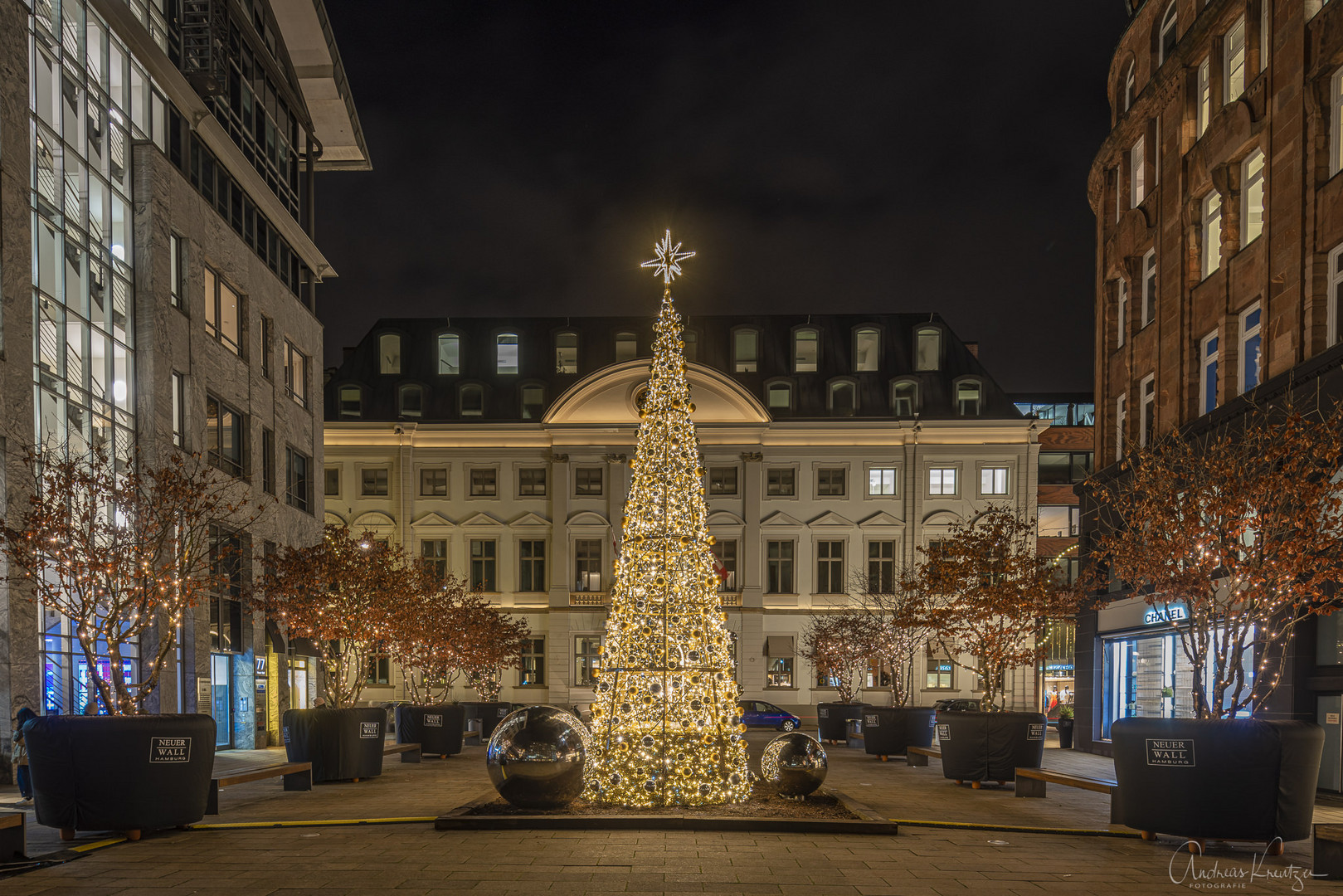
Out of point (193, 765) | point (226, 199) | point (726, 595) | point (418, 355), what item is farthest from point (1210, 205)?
point (418, 355)

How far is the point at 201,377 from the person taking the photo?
2591cm

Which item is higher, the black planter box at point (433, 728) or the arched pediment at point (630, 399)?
the arched pediment at point (630, 399)

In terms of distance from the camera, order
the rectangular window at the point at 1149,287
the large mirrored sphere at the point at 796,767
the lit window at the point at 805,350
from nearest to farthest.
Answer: the large mirrored sphere at the point at 796,767
the rectangular window at the point at 1149,287
the lit window at the point at 805,350

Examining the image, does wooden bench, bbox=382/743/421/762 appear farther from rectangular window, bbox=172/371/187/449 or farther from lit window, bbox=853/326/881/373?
lit window, bbox=853/326/881/373

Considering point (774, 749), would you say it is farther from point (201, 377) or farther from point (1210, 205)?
point (201, 377)

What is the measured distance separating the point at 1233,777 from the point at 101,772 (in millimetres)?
10736

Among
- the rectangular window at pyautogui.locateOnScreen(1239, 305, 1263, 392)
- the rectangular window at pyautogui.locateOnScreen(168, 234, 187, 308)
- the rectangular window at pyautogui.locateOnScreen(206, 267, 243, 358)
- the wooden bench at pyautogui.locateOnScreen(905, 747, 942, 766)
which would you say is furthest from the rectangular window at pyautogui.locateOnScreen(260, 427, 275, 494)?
the rectangular window at pyautogui.locateOnScreen(1239, 305, 1263, 392)

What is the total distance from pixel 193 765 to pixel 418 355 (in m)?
43.3

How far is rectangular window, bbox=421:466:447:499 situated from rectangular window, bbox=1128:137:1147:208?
102 ft

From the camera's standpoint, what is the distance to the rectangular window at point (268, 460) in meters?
30.4

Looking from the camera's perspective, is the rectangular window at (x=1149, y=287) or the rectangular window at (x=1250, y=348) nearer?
the rectangular window at (x=1250, y=348)

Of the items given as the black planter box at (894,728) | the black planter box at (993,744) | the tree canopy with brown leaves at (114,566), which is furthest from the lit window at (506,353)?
the tree canopy with brown leaves at (114,566)

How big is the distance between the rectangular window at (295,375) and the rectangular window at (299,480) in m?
1.59

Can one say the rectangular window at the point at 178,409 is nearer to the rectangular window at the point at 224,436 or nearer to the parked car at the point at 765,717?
the rectangular window at the point at 224,436
